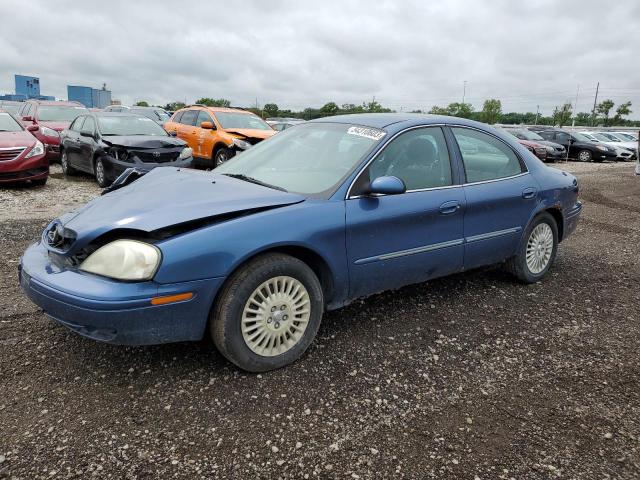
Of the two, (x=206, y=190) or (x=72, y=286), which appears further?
(x=206, y=190)

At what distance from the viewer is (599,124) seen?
67250 millimetres

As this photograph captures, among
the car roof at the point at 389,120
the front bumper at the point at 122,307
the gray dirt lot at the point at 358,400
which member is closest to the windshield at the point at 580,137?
the gray dirt lot at the point at 358,400

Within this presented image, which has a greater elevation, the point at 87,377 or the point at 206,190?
the point at 206,190

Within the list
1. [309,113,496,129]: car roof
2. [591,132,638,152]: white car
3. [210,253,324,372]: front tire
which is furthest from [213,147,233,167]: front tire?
[591,132,638,152]: white car

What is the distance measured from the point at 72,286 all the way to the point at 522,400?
8.22 ft

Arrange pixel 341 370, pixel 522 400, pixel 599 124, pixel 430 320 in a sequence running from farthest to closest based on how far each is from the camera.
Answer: pixel 599 124 → pixel 430 320 → pixel 341 370 → pixel 522 400

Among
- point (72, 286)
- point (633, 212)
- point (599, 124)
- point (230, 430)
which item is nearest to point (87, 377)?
point (72, 286)

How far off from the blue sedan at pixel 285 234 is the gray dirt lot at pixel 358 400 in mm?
313

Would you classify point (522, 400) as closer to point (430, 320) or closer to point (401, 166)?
point (430, 320)

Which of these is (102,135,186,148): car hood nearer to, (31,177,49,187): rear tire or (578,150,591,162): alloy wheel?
(31,177,49,187): rear tire

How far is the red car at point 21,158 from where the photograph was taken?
8.49m

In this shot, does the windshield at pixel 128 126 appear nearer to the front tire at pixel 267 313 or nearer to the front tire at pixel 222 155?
the front tire at pixel 222 155

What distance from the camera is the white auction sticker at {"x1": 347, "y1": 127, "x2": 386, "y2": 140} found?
3.57 metres

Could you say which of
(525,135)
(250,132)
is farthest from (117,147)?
(525,135)
